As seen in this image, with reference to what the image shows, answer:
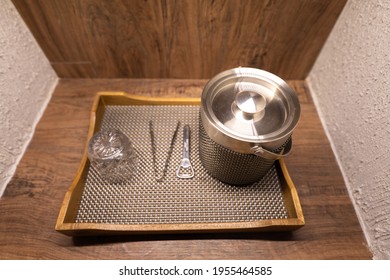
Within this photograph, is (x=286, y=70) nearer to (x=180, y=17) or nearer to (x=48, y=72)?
(x=180, y=17)

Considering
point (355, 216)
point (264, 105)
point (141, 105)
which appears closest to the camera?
point (264, 105)

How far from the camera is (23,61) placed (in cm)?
78

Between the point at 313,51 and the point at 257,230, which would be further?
the point at 313,51

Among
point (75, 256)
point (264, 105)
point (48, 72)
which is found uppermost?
point (264, 105)

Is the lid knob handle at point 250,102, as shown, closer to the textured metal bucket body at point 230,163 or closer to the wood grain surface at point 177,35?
the textured metal bucket body at point 230,163

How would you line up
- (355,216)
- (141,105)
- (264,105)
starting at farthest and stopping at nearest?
(141,105) < (355,216) < (264,105)

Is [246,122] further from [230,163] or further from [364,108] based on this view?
[364,108]

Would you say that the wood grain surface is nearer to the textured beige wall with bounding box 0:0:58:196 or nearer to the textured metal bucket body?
the textured beige wall with bounding box 0:0:58:196

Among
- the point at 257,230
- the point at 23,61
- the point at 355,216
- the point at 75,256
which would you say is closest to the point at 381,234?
the point at 355,216

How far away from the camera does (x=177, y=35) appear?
2.63 ft

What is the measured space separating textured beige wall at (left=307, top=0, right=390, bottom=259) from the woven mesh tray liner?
21 centimetres

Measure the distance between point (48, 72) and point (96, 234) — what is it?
587mm

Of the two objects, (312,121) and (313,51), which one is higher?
(313,51)

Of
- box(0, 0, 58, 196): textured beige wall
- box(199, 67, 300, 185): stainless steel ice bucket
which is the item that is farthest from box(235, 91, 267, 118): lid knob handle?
box(0, 0, 58, 196): textured beige wall
